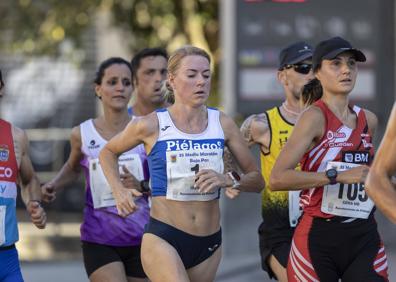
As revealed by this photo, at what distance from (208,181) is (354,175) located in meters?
0.80

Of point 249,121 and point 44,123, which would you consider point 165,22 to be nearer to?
point 44,123

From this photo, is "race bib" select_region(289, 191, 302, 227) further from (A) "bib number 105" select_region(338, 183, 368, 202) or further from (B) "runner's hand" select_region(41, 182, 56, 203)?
(B) "runner's hand" select_region(41, 182, 56, 203)

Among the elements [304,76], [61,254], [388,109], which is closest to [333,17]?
[388,109]

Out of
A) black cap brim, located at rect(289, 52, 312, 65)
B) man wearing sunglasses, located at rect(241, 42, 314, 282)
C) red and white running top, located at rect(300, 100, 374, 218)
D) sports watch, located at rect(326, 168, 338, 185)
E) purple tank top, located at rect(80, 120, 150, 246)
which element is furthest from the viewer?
purple tank top, located at rect(80, 120, 150, 246)

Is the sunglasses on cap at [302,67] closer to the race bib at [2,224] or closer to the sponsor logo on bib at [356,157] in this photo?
the sponsor logo on bib at [356,157]

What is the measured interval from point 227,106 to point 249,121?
18.0ft

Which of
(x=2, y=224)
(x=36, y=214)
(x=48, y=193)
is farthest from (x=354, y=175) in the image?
(x=48, y=193)

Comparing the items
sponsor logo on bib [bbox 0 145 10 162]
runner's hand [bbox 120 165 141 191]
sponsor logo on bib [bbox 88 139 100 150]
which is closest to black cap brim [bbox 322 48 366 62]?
runner's hand [bbox 120 165 141 191]

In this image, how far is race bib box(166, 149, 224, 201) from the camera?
20.9ft

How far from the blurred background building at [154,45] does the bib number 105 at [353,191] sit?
5855mm

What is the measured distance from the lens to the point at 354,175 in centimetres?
580

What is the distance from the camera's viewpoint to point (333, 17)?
12.9 metres

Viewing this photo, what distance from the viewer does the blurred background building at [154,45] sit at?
503 inches

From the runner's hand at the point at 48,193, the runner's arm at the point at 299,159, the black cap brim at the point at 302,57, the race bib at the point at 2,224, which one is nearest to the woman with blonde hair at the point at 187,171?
the runner's arm at the point at 299,159
